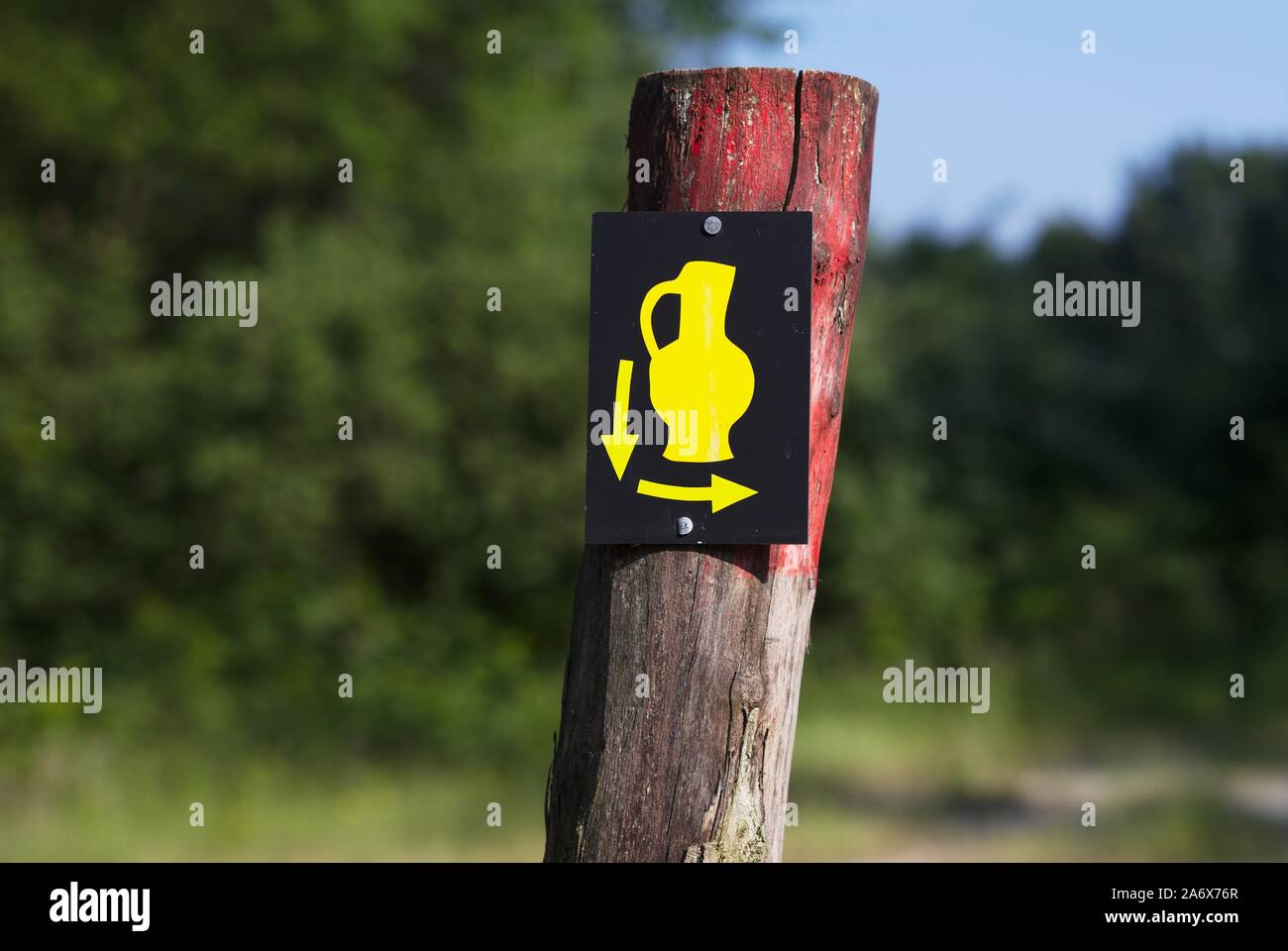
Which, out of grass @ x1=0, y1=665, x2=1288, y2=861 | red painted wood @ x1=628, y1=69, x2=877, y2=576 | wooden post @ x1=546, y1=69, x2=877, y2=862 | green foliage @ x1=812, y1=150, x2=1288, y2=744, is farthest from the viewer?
green foliage @ x1=812, y1=150, x2=1288, y2=744

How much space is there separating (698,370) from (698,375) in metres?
0.01

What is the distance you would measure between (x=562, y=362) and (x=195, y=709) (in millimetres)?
4460

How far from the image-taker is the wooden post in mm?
2607

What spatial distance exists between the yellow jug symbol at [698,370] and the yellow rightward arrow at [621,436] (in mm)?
50

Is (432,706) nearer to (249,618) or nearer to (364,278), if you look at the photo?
(249,618)

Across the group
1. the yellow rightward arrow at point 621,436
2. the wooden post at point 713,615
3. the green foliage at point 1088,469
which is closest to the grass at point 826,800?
the green foliage at point 1088,469

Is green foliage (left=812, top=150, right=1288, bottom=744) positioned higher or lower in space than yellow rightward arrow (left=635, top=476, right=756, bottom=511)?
higher

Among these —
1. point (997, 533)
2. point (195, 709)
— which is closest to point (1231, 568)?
point (997, 533)

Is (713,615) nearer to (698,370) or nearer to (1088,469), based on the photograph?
(698,370)

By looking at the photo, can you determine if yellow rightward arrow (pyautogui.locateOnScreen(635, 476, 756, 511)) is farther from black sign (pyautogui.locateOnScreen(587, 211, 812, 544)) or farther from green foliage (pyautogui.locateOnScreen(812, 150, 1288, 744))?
green foliage (pyautogui.locateOnScreen(812, 150, 1288, 744))

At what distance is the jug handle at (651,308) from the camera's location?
271 centimetres

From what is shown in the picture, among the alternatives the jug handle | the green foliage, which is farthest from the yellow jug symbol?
the green foliage

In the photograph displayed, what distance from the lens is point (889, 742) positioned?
11430 millimetres

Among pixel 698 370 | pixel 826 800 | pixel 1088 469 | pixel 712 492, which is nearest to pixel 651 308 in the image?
pixel 698 370
